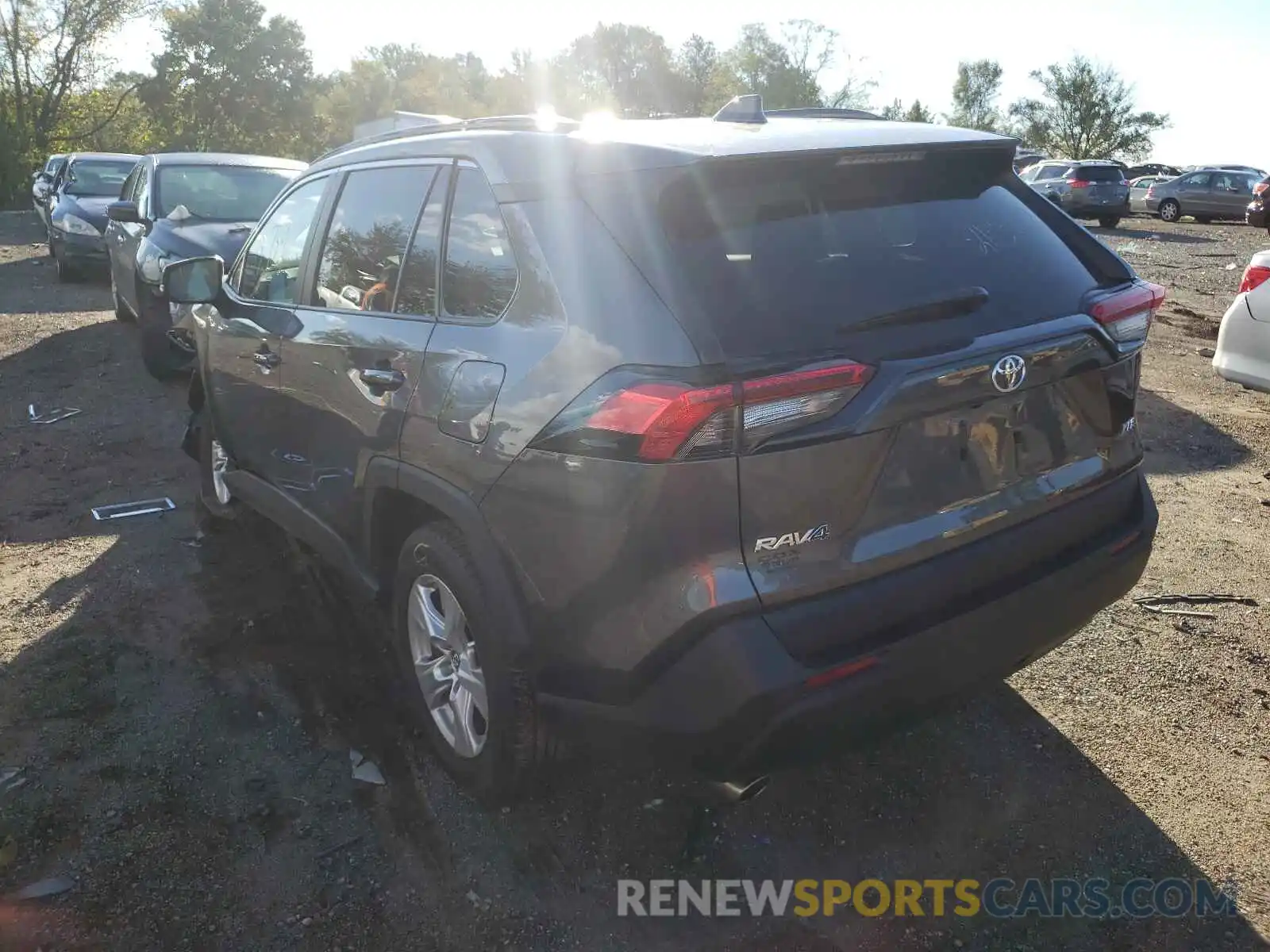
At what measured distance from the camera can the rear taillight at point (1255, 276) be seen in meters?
5.93

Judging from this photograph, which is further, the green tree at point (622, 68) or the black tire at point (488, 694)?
the green tree at point (622, 68)

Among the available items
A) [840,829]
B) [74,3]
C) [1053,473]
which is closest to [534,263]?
[1053,473]

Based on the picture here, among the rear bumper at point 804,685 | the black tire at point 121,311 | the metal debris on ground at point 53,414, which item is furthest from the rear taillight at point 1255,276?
the black tire at point 121,311

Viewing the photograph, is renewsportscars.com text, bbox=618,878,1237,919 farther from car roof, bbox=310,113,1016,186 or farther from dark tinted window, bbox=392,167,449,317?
car roof, bbox=310,113,1016,186

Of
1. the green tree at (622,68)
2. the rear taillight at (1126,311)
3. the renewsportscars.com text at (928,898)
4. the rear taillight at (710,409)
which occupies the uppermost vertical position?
the green tree at (622,68)

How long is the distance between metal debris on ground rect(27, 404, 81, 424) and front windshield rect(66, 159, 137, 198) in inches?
309

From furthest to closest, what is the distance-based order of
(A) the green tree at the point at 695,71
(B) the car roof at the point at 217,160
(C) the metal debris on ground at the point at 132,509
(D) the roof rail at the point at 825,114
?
(A) the green tree at the point at 695,71 < (B) the car roof at the point at 217,160 < (C) the metal debris on ground at the point at 132,509 < (D) the roof rail at the point at 825,114

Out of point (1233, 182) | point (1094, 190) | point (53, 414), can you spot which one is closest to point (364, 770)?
point (53, 414)

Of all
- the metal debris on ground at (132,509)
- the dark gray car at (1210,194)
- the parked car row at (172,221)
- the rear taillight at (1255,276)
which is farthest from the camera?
the dark gray car at (1210,194)

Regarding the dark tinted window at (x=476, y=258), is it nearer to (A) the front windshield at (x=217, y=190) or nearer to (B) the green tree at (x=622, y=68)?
(A) the front windshield at (x=217, y=190)

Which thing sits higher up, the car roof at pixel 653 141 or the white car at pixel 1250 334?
the car roof at pixel 653 141

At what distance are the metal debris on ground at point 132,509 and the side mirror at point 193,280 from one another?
5.35 ft

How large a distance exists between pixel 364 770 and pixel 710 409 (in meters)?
1.85

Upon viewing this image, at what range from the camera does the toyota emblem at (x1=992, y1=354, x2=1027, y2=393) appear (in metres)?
2.32
